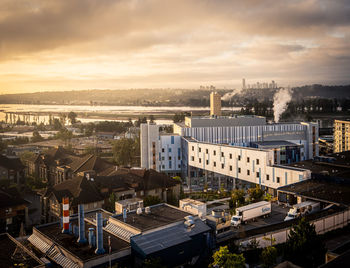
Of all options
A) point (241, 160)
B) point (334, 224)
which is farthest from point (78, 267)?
point (241, 160)

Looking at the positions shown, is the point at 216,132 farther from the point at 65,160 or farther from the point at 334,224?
the point at 334,224

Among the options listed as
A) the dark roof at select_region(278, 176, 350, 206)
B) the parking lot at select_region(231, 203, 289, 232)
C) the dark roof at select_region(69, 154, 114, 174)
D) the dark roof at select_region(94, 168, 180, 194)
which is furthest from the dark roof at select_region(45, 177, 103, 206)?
the dark roof at select_region(278, 176, 350, 206)

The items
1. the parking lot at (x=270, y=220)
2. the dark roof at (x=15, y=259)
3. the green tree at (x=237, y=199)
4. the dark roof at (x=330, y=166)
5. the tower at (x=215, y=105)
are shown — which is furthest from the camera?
the tower at (x=215, y=105)

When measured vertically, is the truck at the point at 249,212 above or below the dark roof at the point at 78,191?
below

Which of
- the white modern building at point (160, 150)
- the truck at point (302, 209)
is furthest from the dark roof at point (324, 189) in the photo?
the white modern building at point (160, 150)

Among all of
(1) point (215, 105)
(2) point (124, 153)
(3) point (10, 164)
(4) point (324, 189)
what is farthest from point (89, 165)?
(1) point (215, 105)

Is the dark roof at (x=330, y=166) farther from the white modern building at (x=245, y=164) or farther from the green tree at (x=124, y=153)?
the green tree at (x=124, y=153)

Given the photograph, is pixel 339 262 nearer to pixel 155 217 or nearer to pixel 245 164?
pixel 155 217
